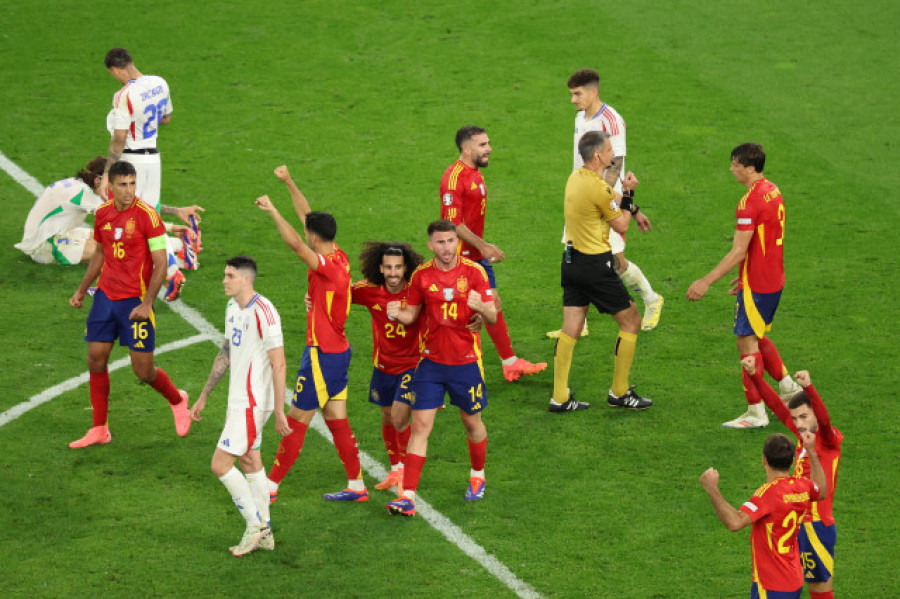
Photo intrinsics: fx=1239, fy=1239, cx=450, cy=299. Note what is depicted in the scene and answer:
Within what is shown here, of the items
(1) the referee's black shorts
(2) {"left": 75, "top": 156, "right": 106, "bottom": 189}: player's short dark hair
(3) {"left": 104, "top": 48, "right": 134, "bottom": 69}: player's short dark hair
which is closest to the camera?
(1) the referee's black shorts

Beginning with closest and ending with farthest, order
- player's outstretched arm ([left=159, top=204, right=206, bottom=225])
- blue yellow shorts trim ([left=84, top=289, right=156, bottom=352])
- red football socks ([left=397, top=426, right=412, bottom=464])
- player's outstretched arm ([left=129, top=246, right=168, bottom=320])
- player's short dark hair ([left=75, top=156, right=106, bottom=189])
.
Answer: red football socks ([left=397, top=426, right=412, bottom=464]) → player's outstretched arm ([left=129, top=246, right=168, bottom=320]) → blue yellow shorts trim ([left=84, top=289, right=156, bottom=352]) → player's short dark hair ([left=75, top=156, right=106, bottom=189]) → player's outstretched arm ([left=159, top=204, right=206, bottom=225])

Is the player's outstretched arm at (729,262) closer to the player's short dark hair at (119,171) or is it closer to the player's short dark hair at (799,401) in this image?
the player's short dark hair at (799,401)

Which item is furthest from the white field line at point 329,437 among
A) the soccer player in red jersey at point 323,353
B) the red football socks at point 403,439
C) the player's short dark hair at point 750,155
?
the player's short dark hair at point 750,155

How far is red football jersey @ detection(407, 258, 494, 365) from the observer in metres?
8.90

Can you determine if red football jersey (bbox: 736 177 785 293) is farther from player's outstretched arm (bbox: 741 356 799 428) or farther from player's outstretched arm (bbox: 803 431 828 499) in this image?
player's outstretched arm (bbox: 803 431 828 499)

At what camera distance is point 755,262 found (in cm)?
997

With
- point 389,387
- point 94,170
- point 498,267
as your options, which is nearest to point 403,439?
point 389,387

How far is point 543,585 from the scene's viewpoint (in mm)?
8219

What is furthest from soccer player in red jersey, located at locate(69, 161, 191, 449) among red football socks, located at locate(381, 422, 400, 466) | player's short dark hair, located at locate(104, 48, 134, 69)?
player's short dark hair, located at locate(104, 48, 134, 69)

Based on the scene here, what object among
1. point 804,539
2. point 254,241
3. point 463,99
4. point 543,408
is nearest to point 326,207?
point 254,241

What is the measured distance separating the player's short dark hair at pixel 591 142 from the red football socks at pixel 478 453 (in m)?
2.55

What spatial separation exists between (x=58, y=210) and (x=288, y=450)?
535 cm

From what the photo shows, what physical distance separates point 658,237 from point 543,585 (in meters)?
6.56

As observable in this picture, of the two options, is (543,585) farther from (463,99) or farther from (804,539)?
(463,99)
